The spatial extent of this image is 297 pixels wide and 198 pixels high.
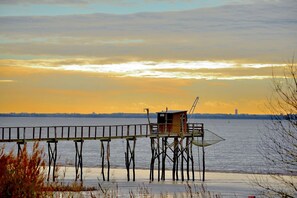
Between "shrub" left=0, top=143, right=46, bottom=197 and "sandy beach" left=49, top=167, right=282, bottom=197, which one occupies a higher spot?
"shrub" left=0, top=143, right=46, bottom=197

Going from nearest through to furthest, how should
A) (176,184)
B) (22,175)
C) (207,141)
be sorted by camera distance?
1. (22,175)
2. (176,184)
3. (207,141)

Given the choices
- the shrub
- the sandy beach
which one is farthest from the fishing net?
the shrub

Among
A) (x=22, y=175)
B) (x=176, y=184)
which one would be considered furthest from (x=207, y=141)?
(x=22, y=175)

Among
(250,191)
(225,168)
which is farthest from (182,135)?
(225,168)

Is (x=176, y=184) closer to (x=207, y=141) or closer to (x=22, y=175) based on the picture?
(x=207, y=141)

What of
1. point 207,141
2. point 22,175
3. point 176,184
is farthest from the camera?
point 207,141

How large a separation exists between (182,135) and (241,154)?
62681mm

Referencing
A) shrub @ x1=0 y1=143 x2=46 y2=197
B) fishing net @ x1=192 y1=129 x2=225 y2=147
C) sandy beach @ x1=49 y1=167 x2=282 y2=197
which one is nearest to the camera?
shrub @ x1=0 y1=143 x2=46 y2=197

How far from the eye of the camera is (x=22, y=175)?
56.2ft

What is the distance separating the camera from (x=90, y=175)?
71.1 metres

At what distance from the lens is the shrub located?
16906 mm

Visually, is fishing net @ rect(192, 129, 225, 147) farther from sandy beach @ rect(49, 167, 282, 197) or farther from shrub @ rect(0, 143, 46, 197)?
shrub @ rect(0, 143, 46, 197)

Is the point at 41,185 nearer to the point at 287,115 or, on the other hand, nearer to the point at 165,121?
the point at 287,115

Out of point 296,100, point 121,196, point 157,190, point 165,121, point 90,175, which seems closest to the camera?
point 296,100
